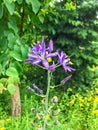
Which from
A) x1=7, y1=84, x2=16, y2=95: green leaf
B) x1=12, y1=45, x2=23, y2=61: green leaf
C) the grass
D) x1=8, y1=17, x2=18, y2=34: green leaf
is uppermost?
x1=8, y1=17, x2=18, y2=34: green leaf

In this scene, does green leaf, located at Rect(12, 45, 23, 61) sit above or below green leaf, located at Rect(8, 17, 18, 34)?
below

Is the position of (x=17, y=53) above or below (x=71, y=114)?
above

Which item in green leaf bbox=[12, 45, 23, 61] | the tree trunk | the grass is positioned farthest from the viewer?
the tree trunk

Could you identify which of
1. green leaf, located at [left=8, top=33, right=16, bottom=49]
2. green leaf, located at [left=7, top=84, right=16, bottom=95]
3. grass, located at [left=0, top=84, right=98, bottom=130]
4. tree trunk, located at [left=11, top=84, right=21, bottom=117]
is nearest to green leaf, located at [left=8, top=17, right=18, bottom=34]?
green leaf, located at [left=8, top=33, right=16, bottom=49]

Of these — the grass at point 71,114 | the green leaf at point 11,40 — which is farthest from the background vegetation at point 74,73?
the green leaf at point 11,40

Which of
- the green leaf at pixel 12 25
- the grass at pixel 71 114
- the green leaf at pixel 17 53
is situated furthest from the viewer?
the grass at pixel 71 114

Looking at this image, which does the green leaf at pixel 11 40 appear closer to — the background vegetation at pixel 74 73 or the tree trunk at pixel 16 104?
the background vegetation at pixel 74 73

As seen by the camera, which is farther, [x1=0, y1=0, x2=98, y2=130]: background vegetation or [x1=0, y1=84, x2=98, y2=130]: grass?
[x1=0, y1=0, x2=98, y2=130]: background vegetation

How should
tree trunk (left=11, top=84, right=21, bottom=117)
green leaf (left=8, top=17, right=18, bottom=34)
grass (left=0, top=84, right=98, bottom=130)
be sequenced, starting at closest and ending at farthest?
green leaf (left=8, top=17, right=18, bottom=34) → grass (left=0, top=84, right=98, bottom=130) → tree trunk (left=11, top=84, right=21, bottom=117)

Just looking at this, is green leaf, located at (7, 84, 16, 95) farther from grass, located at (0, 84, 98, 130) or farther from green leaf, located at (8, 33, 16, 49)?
grass, located at (0, 84, 98, 130)

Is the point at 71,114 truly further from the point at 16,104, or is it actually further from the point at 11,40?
the point at 11,40

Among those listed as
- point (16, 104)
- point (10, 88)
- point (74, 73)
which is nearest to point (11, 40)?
point (10, 88)

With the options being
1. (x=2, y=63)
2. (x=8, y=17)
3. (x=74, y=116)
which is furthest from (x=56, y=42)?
(x=2, y=63)

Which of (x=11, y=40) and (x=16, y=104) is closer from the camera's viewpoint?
(x=11, y=40)
